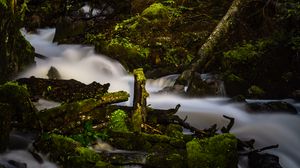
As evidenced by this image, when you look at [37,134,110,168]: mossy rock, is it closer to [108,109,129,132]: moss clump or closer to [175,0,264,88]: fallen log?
[108,109,129,132]: moss clump

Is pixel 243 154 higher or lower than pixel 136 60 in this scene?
lower

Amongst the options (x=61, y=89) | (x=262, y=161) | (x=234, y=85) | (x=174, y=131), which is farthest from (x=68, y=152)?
(x=234, y=85)

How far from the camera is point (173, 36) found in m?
12.6

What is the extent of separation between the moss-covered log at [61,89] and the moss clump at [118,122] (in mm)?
1260

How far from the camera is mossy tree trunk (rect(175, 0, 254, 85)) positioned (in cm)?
1015

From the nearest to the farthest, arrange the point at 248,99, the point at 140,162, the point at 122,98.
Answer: the point at 140,162, the point at 122,98, the point at 248,99

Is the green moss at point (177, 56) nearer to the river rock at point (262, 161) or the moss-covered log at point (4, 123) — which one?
the river rock at point (262, 161)

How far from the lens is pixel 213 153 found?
17.5ft

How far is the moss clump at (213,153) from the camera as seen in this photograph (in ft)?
17.1

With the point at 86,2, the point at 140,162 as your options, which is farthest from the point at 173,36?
the point at 140,162

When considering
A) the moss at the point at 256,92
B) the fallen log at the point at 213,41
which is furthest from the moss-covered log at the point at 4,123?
the moss at the point at 256,92

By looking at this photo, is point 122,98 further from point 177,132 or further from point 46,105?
point 46,105

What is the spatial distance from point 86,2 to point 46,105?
9.44 m

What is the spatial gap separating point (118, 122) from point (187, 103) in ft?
10.3
